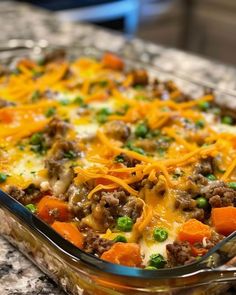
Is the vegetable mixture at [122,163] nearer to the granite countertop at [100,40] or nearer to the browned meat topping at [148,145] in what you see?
the browned meat topping at [148,145]

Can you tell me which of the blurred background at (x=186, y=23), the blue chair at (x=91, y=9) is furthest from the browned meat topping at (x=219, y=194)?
the blurred background at (x=186, y=23)

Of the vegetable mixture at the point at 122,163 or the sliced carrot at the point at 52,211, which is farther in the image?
the sliced carrot at the point at 52,211

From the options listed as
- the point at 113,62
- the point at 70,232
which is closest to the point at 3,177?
the point at 70,232

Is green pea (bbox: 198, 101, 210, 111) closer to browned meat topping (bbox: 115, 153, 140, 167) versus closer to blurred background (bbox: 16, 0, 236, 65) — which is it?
browned meat topping (bbox: 115, 153, 140, 167)

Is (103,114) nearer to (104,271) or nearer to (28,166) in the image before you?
(28,166)

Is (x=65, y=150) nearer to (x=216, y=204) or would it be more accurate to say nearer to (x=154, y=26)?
(x=216, y=204)

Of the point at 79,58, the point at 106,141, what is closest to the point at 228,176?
the point at 106,141
